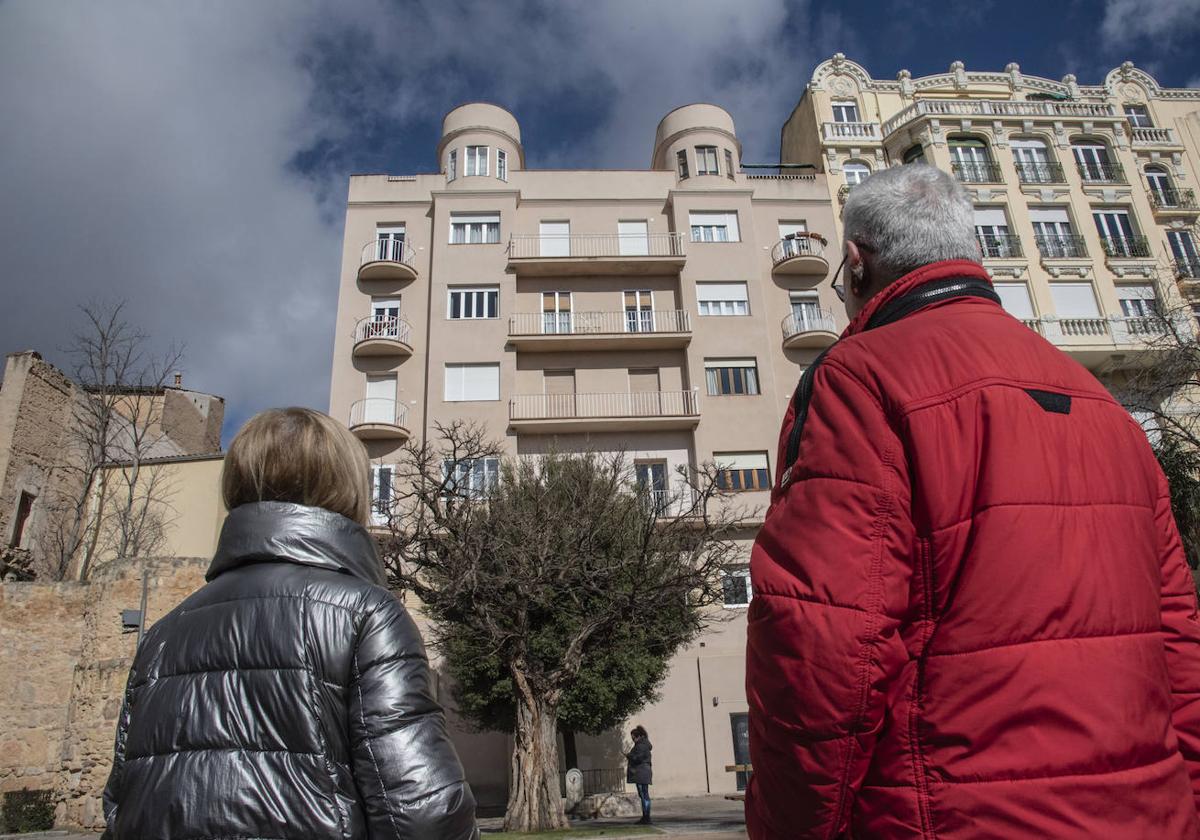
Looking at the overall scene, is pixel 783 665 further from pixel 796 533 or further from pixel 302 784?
pixel 302 784

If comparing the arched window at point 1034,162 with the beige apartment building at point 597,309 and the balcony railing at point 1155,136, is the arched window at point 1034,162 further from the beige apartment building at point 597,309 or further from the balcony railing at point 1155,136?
the beige apartment building at point 597,309

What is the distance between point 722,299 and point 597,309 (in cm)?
466

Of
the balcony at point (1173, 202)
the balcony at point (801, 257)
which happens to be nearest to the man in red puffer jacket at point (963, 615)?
the balcony at point (801, 257)

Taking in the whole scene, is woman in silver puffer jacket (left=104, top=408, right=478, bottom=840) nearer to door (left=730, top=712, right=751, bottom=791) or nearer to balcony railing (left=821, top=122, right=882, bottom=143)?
door (left=730, top=712, right=751, bottom=791)

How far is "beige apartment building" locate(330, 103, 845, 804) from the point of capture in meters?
25.0

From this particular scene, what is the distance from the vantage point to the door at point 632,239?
28.5 metres

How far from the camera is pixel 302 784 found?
1.74 m

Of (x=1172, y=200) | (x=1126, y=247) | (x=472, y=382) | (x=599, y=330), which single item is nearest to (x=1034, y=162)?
(x=1126, y=247)

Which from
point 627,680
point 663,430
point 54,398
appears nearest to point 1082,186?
point 663,430

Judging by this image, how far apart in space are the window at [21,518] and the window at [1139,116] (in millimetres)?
47964

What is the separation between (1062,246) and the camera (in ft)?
93.1

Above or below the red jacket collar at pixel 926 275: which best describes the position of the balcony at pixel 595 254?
above

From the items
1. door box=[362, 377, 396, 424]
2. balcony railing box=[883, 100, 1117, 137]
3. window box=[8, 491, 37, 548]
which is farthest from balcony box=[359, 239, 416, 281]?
balcony railing box=[883, 100, 1117, 137]

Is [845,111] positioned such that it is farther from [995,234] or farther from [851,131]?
[995,234]
